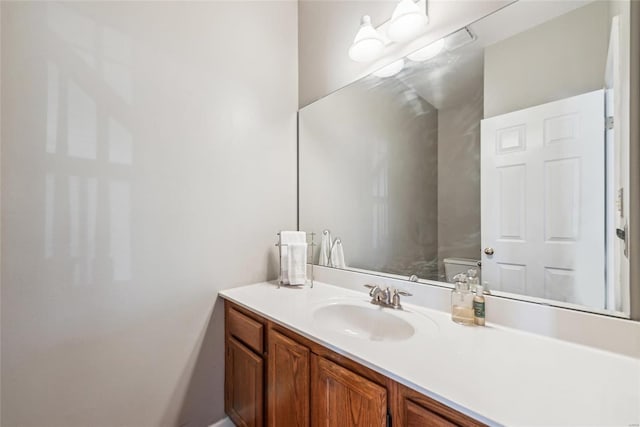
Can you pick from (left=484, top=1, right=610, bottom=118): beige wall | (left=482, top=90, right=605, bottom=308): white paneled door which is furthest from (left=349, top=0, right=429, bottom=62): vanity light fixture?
(left=482, top=90, right=605, bottom=308): white paneled door

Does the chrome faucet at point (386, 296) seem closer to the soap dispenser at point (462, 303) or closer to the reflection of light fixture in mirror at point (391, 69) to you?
the soap dispenser at point (462, 303)

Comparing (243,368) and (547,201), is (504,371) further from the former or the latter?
(243,368)

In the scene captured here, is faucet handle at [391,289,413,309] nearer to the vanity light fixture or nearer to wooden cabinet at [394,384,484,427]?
wooden cabinet at [394,384,484,427]

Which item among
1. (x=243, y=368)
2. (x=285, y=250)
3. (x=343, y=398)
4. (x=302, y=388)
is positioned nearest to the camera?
(x=343, y=398)

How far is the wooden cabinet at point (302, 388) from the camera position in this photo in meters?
0.70

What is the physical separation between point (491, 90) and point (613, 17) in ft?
1.12

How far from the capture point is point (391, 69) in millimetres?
1374

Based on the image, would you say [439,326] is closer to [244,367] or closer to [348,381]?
[348,381]

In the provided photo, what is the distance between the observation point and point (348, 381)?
0.82 metres

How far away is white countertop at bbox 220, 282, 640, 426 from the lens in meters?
0.55

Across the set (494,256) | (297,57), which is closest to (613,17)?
(494,256)

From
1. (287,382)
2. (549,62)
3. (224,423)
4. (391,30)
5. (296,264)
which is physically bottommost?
(224,423)

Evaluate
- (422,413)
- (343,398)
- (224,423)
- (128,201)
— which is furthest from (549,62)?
(224,423)

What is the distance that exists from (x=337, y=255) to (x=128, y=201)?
3.53ft
